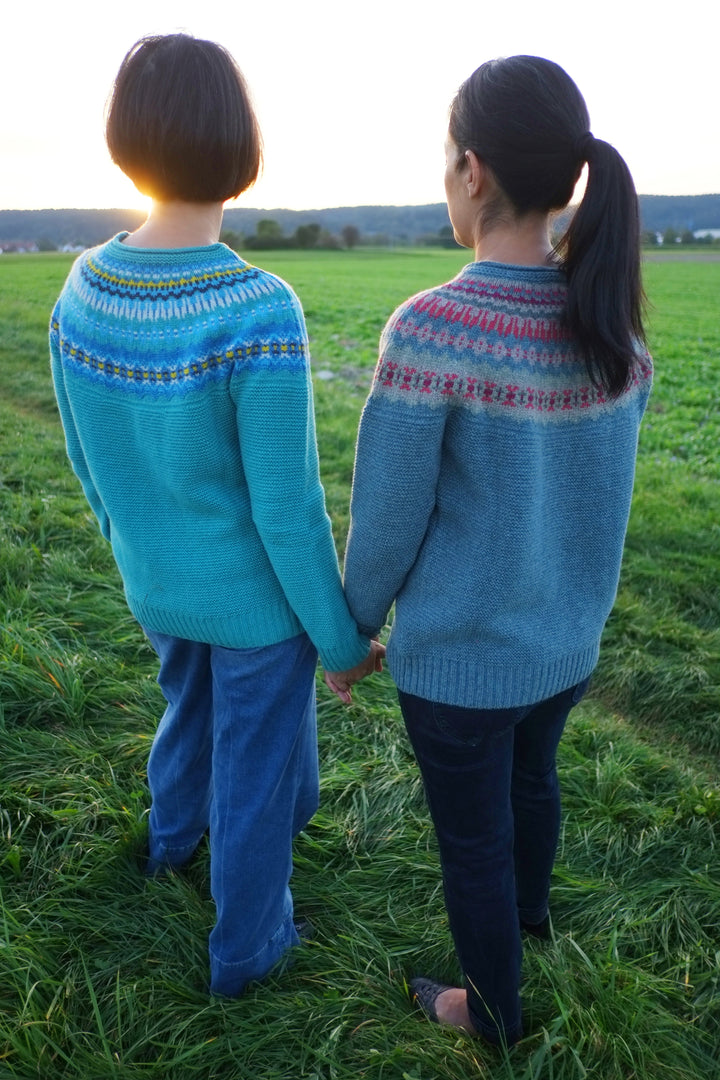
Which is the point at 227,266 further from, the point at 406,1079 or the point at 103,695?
the point at 103,695

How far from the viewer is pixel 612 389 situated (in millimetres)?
1503

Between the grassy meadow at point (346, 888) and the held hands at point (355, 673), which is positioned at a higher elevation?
the held hands at point (355, 673)

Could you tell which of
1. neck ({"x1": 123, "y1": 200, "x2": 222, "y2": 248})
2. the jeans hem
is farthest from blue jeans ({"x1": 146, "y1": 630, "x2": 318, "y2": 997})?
neck ({"x1": 123, "y1": 200, "x2": 222, "y2": 248})

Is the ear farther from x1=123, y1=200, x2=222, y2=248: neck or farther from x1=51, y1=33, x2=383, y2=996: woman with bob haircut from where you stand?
x1=123, y1=200, x2=222, y2=248: neck

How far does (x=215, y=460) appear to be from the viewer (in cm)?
158

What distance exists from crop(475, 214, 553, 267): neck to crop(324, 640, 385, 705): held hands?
859 mm

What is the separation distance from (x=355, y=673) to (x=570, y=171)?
1081 millimetres

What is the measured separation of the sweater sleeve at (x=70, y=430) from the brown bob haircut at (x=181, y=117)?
1.30 feet

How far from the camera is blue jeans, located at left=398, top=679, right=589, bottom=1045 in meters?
1.59

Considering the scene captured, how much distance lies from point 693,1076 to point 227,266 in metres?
1.93

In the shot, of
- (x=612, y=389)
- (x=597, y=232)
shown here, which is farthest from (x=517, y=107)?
(x=612, y=389)

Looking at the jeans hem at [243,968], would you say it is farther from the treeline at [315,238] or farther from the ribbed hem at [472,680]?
the treeline at [315,238]

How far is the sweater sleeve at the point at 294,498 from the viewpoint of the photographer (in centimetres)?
150

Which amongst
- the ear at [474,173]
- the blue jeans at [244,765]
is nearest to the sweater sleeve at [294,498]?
the blue jeans at [244,765]
